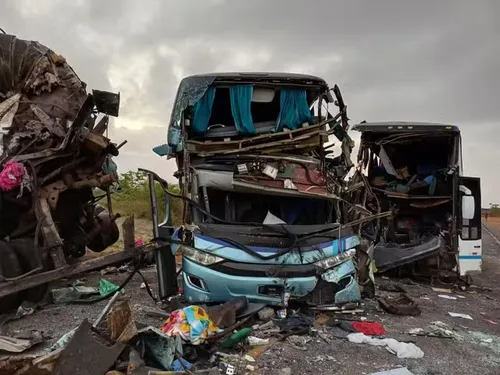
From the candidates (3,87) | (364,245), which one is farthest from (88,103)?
(364,245)

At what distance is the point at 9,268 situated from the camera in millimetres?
5934

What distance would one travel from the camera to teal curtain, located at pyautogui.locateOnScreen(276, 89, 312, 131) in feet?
23.3

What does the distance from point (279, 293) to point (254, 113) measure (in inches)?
115

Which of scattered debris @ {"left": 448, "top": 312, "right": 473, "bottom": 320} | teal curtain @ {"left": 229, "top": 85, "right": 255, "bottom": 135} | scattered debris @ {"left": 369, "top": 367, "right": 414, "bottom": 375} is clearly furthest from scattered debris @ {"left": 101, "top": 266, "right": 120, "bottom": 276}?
scattered debris @ {"left": 369, "top": 367, "right": 414, "bottom": 375}

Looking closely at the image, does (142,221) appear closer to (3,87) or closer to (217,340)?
(3,87)

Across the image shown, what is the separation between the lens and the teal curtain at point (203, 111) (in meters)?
6.78

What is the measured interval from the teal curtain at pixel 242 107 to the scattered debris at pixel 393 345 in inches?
124

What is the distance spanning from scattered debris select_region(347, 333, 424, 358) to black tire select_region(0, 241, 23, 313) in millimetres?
3881

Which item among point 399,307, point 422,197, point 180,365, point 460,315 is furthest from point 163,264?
point 422,197

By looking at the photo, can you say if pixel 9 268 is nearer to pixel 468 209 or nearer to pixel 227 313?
pixel 227 313

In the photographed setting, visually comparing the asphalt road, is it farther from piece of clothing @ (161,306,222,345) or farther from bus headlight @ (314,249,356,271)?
bus headlight @ (314,249,356,271)

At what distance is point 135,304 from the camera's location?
652 cm

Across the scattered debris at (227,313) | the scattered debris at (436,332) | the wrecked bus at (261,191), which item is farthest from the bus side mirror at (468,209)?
the scattered debris at (227,313)

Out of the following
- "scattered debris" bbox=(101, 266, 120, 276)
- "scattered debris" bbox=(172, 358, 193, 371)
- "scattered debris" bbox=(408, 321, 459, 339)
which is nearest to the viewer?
"scattered debris" bbox=(172, 358, 193, 371)
